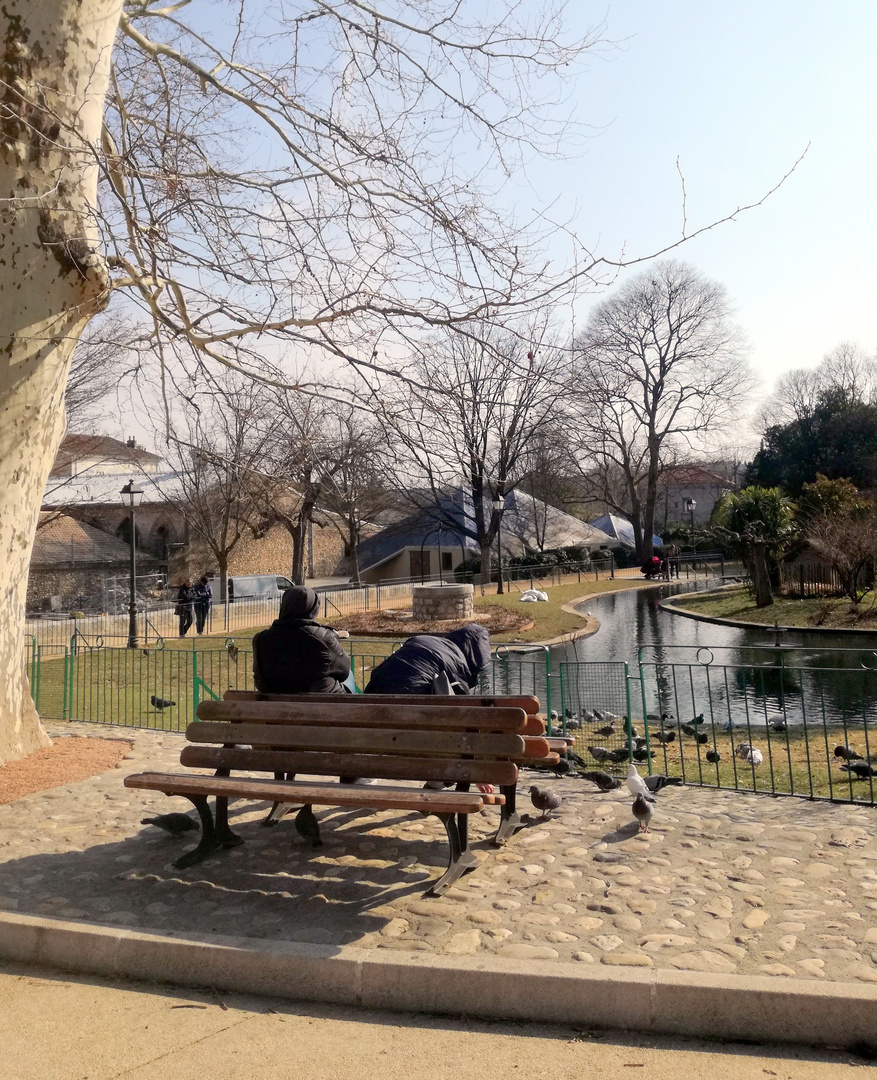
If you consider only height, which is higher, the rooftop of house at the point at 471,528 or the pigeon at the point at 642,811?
the rooftop of house at the point at 471,528

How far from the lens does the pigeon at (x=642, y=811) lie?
17.4 feet

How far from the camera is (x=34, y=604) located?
112 feet

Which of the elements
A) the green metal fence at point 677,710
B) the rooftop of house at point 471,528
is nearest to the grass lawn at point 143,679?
the green metal fence at point 677,710

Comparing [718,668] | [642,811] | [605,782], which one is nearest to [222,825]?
[642,811]

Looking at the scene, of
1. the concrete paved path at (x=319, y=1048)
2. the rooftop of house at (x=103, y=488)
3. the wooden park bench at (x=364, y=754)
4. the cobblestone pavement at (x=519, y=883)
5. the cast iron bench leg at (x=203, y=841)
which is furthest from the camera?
the rooftop of house at (x=103, y=488)

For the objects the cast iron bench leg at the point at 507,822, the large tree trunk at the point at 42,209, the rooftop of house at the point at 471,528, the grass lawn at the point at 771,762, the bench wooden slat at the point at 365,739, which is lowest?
the grass lawn at the point at 771,762

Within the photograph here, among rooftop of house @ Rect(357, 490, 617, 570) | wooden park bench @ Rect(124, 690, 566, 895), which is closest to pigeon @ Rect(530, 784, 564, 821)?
Answer: wooden park bench @ Rect(124, 690, 566, 895)

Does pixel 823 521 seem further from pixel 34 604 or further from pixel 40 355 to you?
pixel 34 604

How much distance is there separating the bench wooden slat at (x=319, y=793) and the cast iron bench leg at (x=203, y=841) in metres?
0.17

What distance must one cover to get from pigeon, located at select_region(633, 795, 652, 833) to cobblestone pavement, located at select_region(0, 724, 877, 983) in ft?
0.31

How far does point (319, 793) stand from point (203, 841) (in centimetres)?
109

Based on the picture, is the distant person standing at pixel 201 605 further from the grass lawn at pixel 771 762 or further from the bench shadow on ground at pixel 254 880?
the bench shadow on ground at pixel 254 880

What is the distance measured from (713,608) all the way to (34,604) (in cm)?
2464

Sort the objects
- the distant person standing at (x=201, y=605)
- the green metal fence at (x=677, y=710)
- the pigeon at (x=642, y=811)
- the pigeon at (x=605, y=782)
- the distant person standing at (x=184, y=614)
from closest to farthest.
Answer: the pigeon at (x=642, y=811)
the pigeon at (x=605, y=782)
the green metal fence at (x=677, y=710)
the distant person standing at (x=184, y=614)
the distant person standing at (x=201, y=605)
